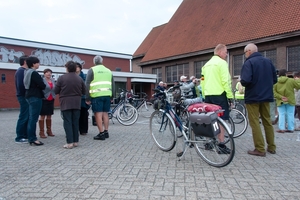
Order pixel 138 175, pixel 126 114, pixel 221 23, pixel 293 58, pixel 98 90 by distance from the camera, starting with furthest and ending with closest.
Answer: pixel 221 23
pixel 293 58
pixel 126 114
pixel 98 90
pixel 138 175

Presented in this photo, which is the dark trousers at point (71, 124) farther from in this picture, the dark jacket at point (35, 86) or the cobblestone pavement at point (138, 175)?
the dark jacket at point (35, 86)

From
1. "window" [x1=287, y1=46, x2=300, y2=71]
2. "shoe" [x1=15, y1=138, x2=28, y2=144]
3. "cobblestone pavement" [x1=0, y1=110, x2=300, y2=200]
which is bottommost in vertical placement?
"cobblestone pavement" [x1=0, y1=110, x2=300, y2=200]

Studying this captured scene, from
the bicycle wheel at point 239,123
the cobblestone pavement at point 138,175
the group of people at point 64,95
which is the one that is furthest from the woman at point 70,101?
the bicycle wheel at point 239,123

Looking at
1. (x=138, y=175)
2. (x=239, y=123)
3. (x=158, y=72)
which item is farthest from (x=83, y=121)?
(x=158, y=72)

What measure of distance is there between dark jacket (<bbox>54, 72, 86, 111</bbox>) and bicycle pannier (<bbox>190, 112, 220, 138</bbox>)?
109 inches

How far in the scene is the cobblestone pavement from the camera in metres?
2.92

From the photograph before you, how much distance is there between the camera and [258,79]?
4.53 meters

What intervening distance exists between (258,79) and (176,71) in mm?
24697

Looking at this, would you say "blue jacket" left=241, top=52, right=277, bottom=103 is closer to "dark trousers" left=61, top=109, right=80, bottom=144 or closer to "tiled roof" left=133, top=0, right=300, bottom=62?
"dark trousers" left=61, top=109, right=80, bottom=144

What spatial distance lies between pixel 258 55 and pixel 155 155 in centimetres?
274

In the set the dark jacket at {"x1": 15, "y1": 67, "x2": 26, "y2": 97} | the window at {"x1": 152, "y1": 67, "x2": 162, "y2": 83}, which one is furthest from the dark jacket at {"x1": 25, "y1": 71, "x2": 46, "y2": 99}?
the window at {"x1": 152, "y1": 67, "x2": 162, "y2": 83}

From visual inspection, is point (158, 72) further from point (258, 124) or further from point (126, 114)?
point (258, 124)

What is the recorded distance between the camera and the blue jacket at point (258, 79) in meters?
4.50

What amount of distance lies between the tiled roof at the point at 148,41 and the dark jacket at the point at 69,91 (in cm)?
→ 3192
